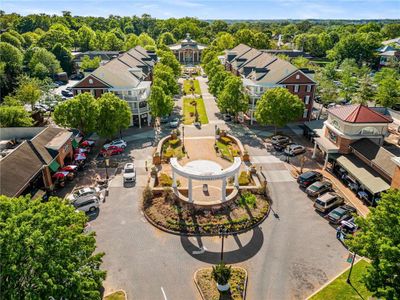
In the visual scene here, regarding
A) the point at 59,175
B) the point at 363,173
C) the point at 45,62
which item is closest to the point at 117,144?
the point at 59,175

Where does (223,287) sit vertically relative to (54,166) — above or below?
below

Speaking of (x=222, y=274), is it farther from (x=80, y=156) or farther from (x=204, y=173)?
(x=80, y=156)

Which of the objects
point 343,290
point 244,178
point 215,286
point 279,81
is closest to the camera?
point 343,290

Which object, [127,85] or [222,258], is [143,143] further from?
[222,258]

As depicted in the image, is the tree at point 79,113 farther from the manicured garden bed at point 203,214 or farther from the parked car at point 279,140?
the parked car at point 279,140

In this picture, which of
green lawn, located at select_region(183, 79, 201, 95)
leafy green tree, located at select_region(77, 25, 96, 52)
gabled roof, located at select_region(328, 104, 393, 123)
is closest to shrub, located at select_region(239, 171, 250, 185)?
gabled roof, located at select_region(328, 104, 393, 123)

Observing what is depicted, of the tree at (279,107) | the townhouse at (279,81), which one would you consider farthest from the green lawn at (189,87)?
the tree at (279,107)
